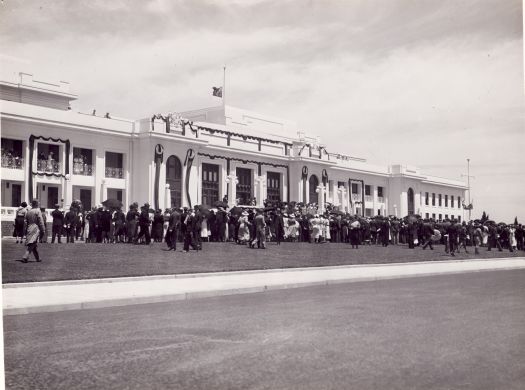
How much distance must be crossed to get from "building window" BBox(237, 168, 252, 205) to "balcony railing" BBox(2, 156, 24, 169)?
19855 mm

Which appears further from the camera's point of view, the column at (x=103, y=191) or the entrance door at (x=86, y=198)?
the column at (x=103, y=191)

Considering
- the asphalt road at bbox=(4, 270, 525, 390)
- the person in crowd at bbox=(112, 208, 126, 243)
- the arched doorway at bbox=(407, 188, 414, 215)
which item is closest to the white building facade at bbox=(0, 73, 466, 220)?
the person in crowd at bbox=(112, 208, 126, 243)

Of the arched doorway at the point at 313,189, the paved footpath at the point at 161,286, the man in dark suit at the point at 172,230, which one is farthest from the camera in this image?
the arched doorway at the point at 313,189

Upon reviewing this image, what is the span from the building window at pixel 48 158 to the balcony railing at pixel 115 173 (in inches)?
160

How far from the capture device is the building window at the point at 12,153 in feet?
109

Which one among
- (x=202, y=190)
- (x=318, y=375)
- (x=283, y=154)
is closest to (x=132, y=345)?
(x=318, y=375)

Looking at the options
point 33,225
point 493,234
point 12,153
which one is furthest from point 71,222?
point 493,234

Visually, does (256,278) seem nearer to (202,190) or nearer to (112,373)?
(112,373)

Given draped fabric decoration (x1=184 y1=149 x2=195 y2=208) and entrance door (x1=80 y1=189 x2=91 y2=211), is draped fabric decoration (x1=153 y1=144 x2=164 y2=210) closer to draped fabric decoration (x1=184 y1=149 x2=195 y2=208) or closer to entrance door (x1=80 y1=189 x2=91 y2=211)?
draped fabric decoration (x1=184 y1=149 x2=195 y2=208)

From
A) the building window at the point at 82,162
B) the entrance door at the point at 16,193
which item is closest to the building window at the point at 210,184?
the building window at the point at 82,162

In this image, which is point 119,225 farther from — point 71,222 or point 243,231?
point 243,231

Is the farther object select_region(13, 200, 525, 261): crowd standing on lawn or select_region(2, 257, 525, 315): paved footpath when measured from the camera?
select_region(13, 200, 525, 261): crowd standing on lawn

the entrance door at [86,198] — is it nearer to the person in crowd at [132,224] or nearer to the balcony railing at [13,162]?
the balcony railing at [13,162]

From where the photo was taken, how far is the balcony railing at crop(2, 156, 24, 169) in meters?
33.0
